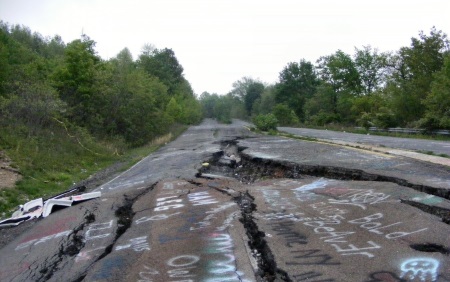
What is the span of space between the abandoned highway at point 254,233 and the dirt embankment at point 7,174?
409 cm

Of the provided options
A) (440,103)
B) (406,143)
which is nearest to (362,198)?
(406,143)

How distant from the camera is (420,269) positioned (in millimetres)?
4121

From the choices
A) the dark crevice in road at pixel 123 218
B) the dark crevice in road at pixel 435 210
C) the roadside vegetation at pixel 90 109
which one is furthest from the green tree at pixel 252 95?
the dark crevice in road at pixel 435 210

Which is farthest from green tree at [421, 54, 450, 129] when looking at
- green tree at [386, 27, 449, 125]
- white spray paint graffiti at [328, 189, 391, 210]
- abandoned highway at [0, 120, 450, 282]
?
white spray paint graffiti at [328, 189, 391, 210]

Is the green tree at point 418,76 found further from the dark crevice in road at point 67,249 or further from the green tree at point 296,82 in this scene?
the green tree at point 296,82

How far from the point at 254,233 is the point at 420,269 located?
7.67ft

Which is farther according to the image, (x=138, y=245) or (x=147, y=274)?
(x=138, y=245)

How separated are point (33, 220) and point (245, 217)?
193 inches

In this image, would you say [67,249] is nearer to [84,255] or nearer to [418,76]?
[84,255]

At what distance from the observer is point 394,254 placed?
181 inches

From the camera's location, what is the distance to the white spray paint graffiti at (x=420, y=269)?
3.96m

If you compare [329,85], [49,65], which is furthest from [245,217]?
[329,85]

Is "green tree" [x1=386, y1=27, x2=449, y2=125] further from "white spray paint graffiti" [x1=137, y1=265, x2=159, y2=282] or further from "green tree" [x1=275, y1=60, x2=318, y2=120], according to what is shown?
"green tree" [x1=275, y1=60, x2=318, y2=120]

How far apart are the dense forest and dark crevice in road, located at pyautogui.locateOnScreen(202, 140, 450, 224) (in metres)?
16.5
